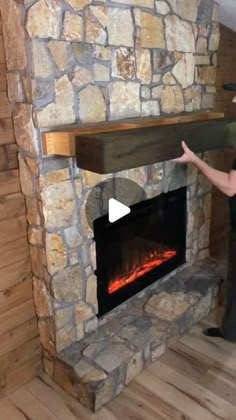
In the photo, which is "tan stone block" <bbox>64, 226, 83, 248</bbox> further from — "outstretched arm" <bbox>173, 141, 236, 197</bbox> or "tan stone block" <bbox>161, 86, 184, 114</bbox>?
"tan stone block" <bbox>161, 86, 184, 114</bbox>

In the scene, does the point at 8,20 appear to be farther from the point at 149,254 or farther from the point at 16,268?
the point at 149,254

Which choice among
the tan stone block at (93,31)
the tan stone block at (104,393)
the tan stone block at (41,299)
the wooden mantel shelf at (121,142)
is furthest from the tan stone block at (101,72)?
the tan stone block at (104,393)

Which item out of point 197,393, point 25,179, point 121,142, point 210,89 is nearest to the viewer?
point 121,142

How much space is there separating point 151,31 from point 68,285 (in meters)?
1.61

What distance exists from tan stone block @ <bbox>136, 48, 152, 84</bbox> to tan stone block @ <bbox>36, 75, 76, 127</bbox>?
582 mm

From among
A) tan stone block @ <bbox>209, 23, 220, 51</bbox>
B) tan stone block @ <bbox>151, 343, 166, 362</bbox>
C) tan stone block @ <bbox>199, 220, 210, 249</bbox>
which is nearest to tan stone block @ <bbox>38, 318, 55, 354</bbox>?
tan stone block @ <bbox>151, 343, 166, 362</bbox>

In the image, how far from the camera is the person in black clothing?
2.08m

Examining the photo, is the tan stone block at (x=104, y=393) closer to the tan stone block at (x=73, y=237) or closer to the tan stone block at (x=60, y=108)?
the tan stone block at (x=73, y=237)

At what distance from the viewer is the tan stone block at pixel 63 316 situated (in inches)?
83.5

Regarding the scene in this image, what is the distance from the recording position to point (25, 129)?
183cm

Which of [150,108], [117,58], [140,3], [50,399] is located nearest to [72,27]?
[117,58]

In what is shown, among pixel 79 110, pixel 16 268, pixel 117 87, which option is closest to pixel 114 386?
pixel 16 268

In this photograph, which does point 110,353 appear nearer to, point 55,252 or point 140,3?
point 55,252

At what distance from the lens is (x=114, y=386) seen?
2.09 metres
